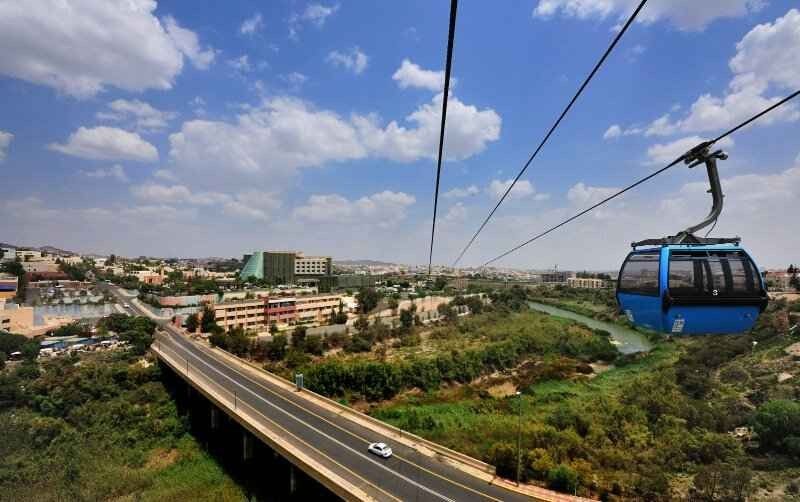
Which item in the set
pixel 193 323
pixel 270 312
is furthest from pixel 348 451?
pixel 270 312

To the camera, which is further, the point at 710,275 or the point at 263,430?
the point at 263,430

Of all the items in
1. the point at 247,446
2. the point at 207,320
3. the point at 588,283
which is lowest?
the point at 247,446

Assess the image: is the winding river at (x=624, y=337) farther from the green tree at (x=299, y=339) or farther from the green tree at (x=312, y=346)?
the green tree at (x=299, y=339)

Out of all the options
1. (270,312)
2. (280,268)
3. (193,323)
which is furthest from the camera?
(280,268)

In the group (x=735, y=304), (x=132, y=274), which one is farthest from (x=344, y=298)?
(x=132, y=274)

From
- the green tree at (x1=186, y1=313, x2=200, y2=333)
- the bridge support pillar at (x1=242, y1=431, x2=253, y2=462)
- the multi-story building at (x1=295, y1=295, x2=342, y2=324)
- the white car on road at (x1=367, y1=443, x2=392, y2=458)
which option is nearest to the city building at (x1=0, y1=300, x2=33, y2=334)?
the green tree at (x1=186, y1=313, x2=200, y2=333)

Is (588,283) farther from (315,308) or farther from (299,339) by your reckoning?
(299,339)

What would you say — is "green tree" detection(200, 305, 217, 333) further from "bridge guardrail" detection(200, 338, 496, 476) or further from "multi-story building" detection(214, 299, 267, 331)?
"bridge guardrail" detection(200, 338, 496, 476)
